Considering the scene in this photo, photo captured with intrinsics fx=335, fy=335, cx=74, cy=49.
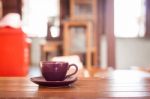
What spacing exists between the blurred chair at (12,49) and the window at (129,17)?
436 cm

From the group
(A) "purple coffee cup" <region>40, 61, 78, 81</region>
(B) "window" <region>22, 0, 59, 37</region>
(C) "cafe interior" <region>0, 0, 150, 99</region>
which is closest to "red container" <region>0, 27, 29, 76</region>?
(A) "purple coffee cup" <region>40, 61, 78, 81</region>

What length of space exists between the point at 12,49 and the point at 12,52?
27mm

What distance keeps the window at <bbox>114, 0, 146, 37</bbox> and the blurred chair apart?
436cm

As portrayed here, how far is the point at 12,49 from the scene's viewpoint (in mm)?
2557

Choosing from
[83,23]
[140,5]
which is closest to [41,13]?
[140,5]

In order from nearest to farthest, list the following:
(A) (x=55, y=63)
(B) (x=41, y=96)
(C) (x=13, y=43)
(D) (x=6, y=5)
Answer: (B) (x=41, y=96)
(A) (x=55, y=63)
(C) (x=13, y=43)
(D) (x=6, y=5)

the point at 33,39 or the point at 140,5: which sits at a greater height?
the point at 140,5

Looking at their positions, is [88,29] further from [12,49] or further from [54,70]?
[54,70]

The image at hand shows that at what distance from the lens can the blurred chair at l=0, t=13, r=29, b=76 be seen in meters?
2.46

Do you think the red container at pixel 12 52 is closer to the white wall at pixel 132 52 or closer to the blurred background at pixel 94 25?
the blurred background at pixel 94 25

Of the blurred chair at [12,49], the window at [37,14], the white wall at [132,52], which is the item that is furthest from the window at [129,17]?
the blurred chair at [12,49]

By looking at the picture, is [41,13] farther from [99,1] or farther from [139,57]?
[139,57]

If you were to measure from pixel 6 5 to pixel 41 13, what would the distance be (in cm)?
88

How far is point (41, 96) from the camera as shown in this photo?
0.89m
